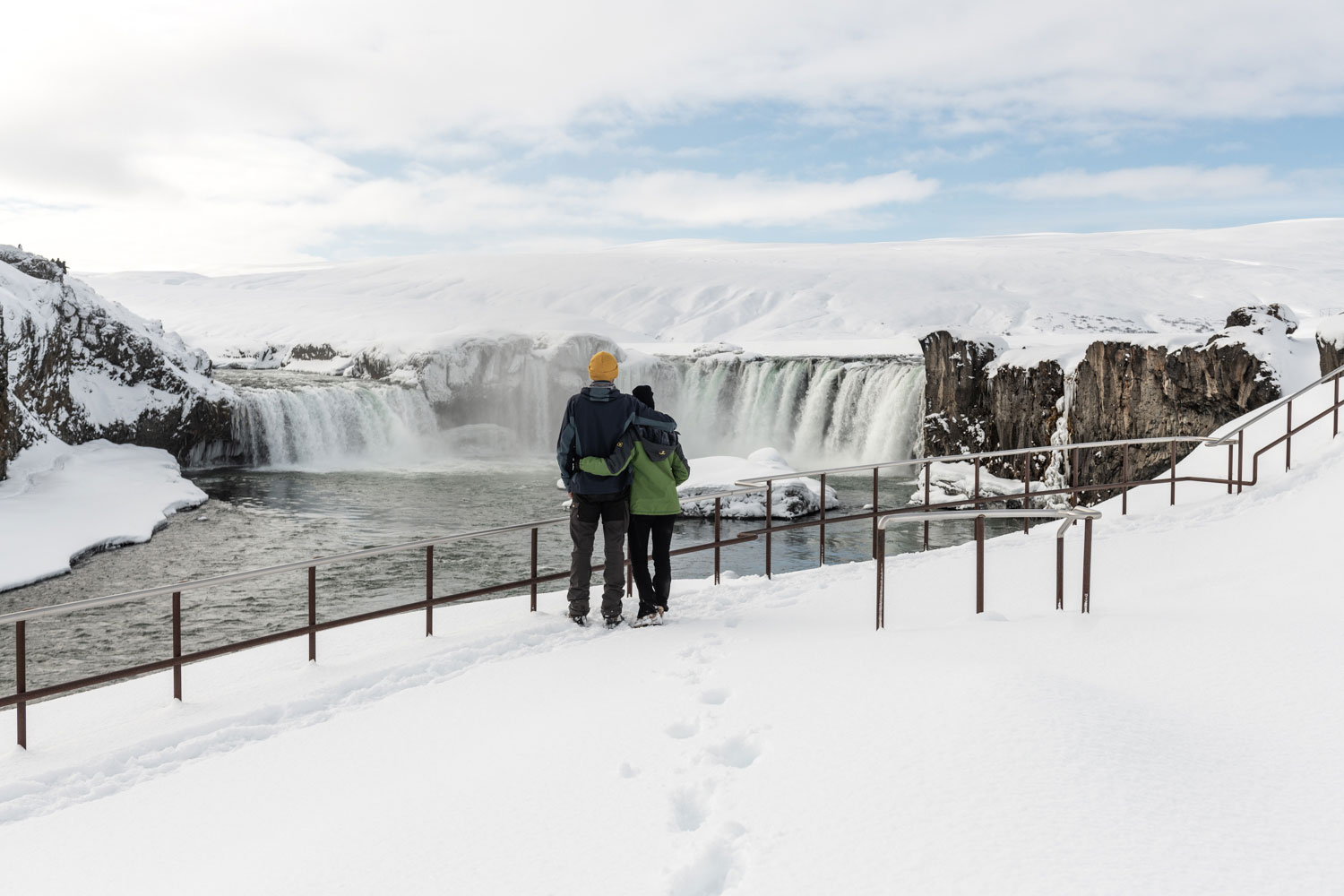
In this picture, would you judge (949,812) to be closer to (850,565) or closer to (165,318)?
(850,565)

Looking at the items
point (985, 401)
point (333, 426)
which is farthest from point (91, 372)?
point (985, 401)

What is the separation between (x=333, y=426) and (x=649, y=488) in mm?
27601

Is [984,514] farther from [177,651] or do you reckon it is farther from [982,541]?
[177,651]

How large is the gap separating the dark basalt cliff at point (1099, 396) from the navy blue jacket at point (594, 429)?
45.0 ft

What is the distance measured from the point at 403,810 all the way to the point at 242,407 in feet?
93.3

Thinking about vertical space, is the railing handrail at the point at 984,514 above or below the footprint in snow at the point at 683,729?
above

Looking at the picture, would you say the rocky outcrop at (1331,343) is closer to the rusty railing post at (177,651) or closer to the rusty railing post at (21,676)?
the rusty railing post at (177,651)

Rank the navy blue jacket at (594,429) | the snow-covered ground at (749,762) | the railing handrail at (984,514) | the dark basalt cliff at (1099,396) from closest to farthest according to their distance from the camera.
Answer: the snow-covered ground at (749,762)
the railing handrail at (984,514)
the navy blue jacket at (594,429)
the dark basalt cliff at (1099,396)

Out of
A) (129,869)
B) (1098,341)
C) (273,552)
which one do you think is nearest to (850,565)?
(129,869)

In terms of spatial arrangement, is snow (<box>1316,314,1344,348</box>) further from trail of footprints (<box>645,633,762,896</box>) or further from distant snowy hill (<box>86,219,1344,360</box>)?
distant snowy hill (<box>86,219,1344,360</box>)

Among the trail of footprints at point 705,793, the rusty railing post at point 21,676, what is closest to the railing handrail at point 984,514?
the trail of footprints at point 705,793

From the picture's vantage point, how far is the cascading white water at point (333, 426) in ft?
95.1

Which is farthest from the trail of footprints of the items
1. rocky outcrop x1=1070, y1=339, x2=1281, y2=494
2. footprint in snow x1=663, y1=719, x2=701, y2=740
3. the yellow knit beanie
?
rocky outcrop x1=1070, y1=339, x2=1281, y2=494

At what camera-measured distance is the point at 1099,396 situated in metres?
19.0
